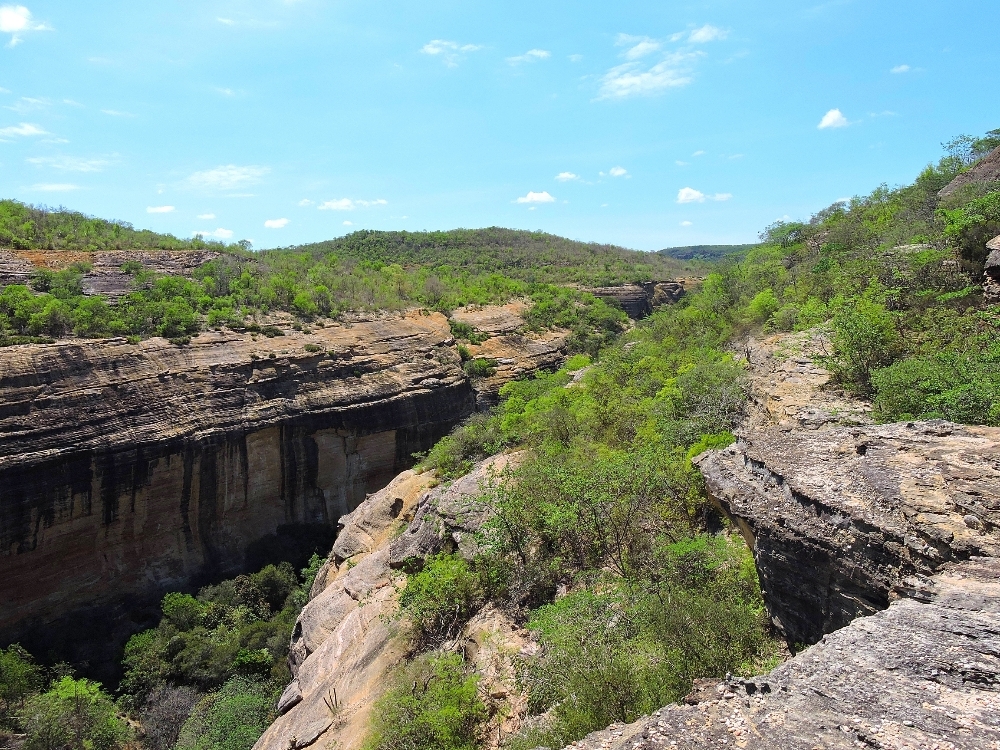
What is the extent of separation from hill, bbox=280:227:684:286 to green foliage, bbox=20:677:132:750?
50903mm

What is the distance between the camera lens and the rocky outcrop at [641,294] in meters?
59.6

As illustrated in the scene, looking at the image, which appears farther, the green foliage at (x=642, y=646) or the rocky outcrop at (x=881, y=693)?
the green foliage at (x=642, y=646)

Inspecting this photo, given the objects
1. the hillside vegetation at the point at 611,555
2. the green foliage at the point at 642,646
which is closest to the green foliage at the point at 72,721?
the hillside vegetation at the point at 611,555

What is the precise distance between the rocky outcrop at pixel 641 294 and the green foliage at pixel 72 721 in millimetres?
50609

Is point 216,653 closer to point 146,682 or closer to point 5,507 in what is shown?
point 146,682

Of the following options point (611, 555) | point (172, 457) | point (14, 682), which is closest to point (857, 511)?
point (611, 555)

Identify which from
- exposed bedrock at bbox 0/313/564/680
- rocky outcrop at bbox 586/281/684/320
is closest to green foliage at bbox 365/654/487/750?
exposed bedrock at bbox 0/313/564/680

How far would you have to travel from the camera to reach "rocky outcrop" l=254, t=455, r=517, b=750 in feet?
33.8

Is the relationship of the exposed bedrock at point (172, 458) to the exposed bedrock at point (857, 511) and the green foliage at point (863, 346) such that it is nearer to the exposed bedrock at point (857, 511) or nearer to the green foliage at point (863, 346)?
the green foliage at point (863, 346)

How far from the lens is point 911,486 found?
20.7 feet

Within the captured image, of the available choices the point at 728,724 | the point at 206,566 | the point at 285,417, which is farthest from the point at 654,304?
the point at 728,724

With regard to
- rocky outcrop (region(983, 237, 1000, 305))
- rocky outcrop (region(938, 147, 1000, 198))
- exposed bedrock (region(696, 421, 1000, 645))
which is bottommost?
exposed bedrock (region(696, 421, 1000, 645))

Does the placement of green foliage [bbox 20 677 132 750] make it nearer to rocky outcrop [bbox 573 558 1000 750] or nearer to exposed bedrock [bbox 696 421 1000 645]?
rocky outcrop [bbox 573 558 1000 750]

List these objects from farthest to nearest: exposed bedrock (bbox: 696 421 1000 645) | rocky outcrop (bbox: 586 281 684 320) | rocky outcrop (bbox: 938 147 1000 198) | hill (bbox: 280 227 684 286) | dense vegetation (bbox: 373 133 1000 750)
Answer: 1. hill (bbox: 280 227 684 286)
2. rocky outcrop (bbox: 586 281 684 320)
3. rocky outcrop (bbox: 938 147 1000 198)
4. dense vegetation (bbox: 373 133 1000 750)
5. exposed bedrock (bbox: 696 421 1000 645)
